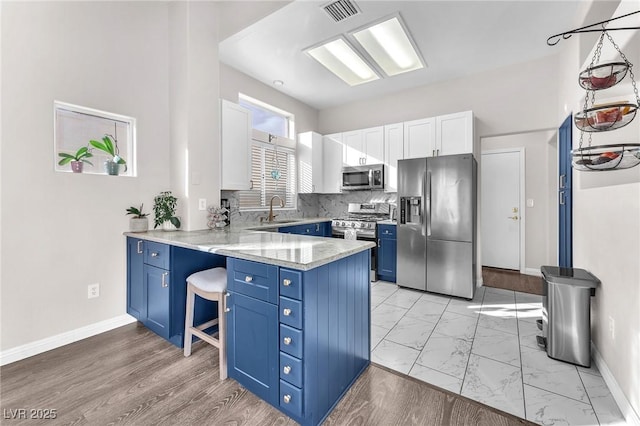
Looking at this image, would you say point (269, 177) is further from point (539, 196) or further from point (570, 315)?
point (539, 196)

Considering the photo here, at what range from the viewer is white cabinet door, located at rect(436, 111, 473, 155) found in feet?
11.8

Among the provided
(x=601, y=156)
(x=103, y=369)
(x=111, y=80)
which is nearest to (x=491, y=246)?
(x=601, y=156)

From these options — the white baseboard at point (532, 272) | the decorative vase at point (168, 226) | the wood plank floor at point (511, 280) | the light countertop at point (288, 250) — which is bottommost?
the wood plank floor at point (511, 280)

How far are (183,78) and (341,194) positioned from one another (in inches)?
123

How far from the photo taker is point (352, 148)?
464cm

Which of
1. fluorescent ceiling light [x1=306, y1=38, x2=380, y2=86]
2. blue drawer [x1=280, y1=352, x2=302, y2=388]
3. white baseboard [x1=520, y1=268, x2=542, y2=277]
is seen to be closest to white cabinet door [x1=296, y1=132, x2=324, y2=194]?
fluorescent ceiling light [x1=306, y1=38, x2=380, y2=86]

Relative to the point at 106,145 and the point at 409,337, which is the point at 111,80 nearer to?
the point at 106,145

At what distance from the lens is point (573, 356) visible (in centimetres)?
200

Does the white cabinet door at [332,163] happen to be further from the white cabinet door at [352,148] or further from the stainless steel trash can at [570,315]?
the stainless steel trash can at [570,315]

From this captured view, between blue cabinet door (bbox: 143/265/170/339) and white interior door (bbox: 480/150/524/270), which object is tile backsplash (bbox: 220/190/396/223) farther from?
white interior door (bbox: 480/150/524/270)

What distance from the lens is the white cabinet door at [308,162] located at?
473cm

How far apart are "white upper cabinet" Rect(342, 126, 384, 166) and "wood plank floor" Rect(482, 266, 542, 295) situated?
250cm

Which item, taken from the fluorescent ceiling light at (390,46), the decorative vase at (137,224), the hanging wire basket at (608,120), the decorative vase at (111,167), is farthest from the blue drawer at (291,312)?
the fluorescent ceiling light at (390,46)

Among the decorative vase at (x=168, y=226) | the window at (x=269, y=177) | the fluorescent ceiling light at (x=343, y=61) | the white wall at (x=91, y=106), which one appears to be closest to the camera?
the white wall at (x=91, y=106)
